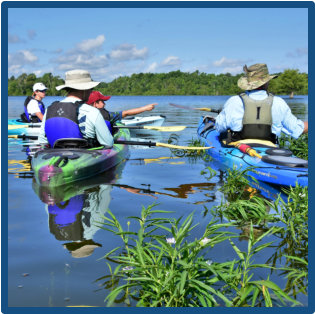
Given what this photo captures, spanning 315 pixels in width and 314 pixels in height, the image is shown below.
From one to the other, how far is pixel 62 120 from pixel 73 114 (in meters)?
0.21

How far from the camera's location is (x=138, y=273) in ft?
9.31

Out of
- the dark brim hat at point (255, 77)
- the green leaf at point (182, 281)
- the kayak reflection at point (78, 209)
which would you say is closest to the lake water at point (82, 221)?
the kayak reflection at point (78, 209)

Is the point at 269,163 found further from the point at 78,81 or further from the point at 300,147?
the point at 78,81

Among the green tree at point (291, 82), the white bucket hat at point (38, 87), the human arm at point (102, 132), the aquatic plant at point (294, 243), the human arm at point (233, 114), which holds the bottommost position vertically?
the aquatic plant at point (294, 243)

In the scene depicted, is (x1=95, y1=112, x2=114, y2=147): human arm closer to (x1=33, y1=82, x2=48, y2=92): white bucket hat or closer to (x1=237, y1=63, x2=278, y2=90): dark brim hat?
(x1=237, y1=63, x2=278, y2=90): dark brim hat

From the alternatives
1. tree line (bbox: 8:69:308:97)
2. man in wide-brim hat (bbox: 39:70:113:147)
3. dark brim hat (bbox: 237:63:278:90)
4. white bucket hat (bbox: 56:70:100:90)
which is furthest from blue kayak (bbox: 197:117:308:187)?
tree line (bbox: 8:69:308:97)

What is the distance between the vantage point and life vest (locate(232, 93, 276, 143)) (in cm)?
707

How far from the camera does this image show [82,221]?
4629 mm

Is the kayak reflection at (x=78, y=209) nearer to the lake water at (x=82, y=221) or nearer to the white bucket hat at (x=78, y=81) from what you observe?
the lake water at (x=82, y=221)

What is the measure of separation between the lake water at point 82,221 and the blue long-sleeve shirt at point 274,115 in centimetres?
113

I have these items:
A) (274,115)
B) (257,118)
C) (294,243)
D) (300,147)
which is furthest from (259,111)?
(294,243)

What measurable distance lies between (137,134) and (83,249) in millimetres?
13007

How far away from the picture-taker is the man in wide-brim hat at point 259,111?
23.2ft

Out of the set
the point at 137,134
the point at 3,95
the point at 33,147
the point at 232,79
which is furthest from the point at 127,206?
the point at 232,79
